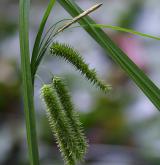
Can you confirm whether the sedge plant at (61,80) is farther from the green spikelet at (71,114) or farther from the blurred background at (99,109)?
the blurred background at (99,109)

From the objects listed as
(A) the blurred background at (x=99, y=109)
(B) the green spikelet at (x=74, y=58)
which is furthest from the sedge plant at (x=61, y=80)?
(A) the blurred background at (x=99, y=109)

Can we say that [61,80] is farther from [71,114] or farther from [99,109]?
[99,109]

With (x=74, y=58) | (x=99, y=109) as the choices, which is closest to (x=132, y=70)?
(x=74, y=58)

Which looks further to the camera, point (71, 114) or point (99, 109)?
point (99, 109)

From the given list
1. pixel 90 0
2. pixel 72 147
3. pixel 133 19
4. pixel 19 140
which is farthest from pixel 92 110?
pixel 72 147

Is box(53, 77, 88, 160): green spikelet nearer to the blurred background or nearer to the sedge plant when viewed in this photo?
the sedge plant

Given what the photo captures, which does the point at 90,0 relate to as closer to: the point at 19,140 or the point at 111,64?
the point at 111,64

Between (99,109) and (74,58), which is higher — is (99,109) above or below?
above

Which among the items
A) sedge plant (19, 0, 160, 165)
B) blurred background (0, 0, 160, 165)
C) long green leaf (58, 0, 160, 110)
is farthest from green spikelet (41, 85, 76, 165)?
blurred background (0, 0, 160, 165)
